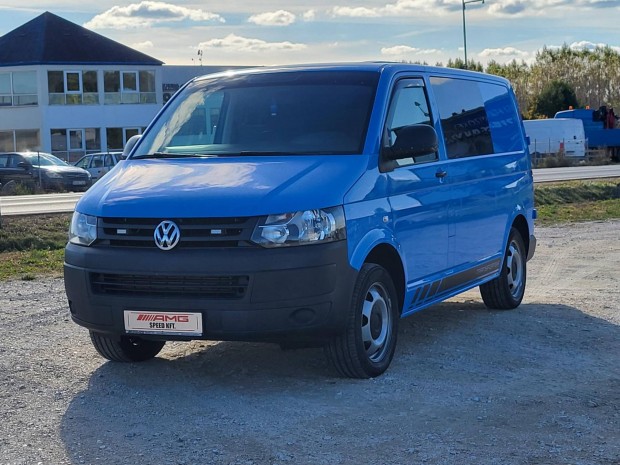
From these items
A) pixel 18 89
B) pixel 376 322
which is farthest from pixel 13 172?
pixel 376 322

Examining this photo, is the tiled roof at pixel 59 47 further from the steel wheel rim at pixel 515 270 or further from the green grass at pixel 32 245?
the steel wheel rim at pixel 515 270

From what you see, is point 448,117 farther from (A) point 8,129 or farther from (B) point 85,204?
(A) point 8,129

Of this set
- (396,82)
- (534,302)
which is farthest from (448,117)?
(534,302)

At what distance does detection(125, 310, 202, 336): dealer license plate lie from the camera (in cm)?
637

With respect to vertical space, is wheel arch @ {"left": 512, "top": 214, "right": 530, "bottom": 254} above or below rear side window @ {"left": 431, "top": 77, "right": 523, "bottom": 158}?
below

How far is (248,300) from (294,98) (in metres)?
1.93

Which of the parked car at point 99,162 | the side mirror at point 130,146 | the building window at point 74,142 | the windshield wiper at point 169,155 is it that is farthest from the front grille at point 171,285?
the building window at point 74,142

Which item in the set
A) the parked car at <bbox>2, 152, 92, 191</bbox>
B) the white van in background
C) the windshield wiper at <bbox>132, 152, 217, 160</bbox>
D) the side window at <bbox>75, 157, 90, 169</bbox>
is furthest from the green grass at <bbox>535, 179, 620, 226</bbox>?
the white van in background

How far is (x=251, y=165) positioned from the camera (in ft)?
22.8

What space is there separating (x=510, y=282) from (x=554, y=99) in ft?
230

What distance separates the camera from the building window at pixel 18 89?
56.5 meters

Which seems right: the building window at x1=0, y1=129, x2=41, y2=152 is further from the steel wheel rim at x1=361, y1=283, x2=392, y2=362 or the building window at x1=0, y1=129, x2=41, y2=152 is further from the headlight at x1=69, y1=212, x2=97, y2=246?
the steel wheel rim at x1=361, y1=283, x2=392, y2=362

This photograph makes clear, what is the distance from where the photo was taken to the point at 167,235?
6.34m

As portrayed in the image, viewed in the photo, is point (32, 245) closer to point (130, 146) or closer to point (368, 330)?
point (130, 146)
